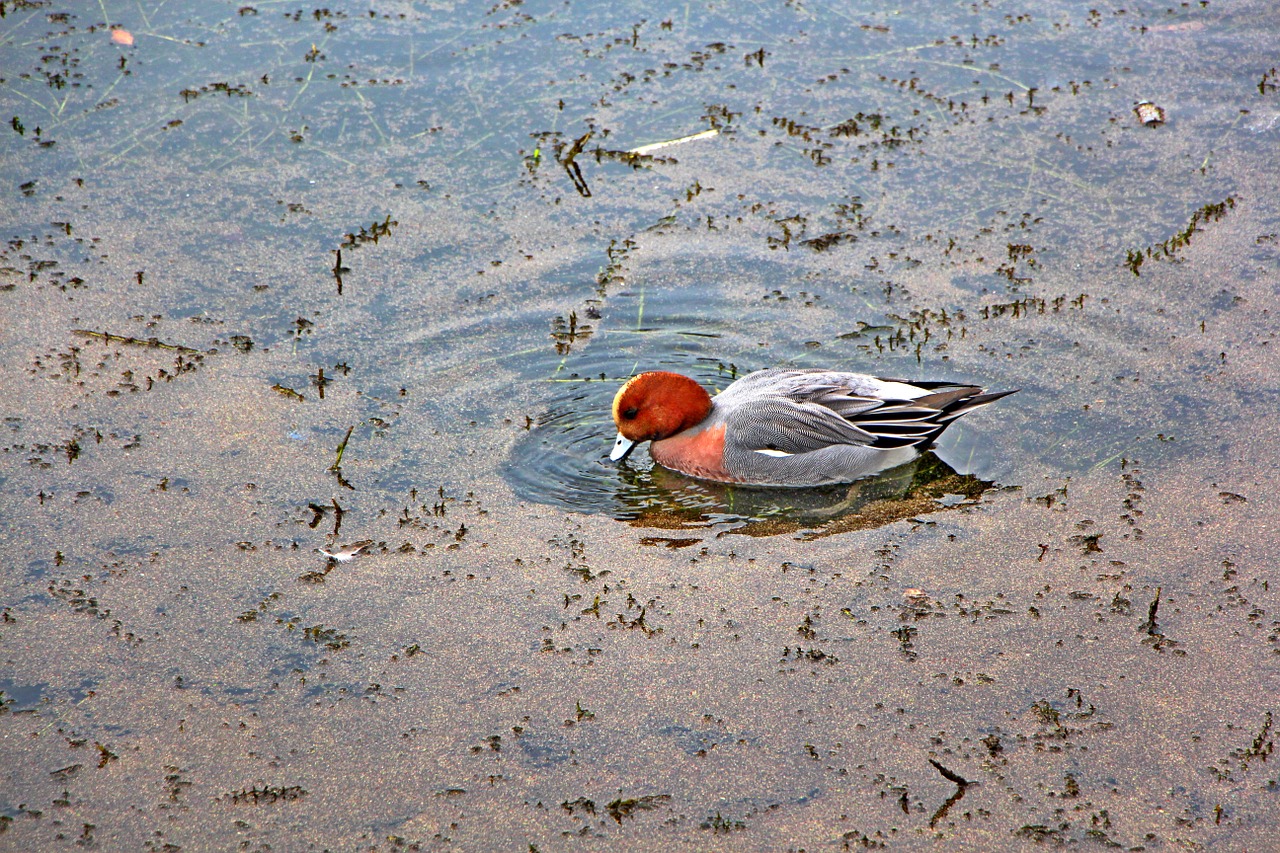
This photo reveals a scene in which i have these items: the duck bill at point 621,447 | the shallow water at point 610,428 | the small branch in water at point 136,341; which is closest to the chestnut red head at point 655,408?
the duck bill at point 621,447

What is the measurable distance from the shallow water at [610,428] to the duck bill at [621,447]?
0.17ft

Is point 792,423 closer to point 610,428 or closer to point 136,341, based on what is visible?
point 610,428

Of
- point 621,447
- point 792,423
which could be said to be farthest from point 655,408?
point 792,423

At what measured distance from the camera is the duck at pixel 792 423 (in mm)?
4785

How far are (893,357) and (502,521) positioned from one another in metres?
1.95

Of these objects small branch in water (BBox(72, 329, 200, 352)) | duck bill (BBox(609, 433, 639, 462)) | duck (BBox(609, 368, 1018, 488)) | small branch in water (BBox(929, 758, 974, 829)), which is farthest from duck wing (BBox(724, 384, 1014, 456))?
small branch in water (BBox(72, 329, 200, 352))

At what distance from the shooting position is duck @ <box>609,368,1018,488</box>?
188 inches

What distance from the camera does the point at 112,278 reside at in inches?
222

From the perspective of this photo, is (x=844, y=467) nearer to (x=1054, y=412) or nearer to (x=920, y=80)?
(x=1054, y=412)

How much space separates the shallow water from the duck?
0.13 m

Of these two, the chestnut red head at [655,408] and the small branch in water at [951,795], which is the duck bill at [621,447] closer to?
the chestnut red head at [655,408]

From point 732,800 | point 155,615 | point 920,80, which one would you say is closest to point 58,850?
point 155,615

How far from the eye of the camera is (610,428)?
16.7 feet

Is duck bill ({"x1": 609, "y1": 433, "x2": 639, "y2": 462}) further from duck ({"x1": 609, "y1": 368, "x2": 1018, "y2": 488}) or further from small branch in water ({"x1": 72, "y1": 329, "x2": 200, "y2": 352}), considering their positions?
small branch in water ({"x1": 72, "y1": 329, "x2": 200, "y2": 352})
